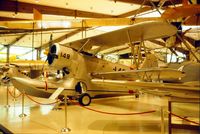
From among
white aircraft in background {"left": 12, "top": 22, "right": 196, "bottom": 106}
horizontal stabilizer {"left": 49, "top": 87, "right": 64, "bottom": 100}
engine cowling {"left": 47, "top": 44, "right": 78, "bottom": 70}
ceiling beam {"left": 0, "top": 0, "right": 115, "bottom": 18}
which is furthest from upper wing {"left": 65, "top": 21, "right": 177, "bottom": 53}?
ceiling beam {"left": 0, "top": 0, "right": 115, "bottom": 18}

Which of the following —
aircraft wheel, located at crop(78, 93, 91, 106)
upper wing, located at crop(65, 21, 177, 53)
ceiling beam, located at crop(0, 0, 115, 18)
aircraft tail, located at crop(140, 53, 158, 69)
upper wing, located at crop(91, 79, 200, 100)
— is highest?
Answer: ceiling beam, located at crop(0, 0, 115, 18)

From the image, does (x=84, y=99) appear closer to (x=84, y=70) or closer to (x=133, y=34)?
(x=84, y=70)

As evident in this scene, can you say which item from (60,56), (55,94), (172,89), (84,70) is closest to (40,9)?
(60,56)

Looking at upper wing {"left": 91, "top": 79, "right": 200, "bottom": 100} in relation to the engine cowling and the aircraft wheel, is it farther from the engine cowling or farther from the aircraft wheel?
the engine cowling

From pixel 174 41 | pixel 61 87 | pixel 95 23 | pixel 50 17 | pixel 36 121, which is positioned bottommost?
pixel 36 121

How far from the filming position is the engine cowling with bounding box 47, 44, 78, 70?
739cm

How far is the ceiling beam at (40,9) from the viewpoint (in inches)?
388

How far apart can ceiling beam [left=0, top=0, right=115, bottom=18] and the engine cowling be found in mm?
3544

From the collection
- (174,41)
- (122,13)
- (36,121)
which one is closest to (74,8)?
(122,13)

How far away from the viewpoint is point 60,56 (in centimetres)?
741

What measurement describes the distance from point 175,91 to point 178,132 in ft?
3.02

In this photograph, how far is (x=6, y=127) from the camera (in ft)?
15.3

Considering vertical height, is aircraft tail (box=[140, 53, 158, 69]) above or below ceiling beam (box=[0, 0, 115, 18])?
below

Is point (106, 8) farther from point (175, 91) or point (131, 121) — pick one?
point (175, 91)
